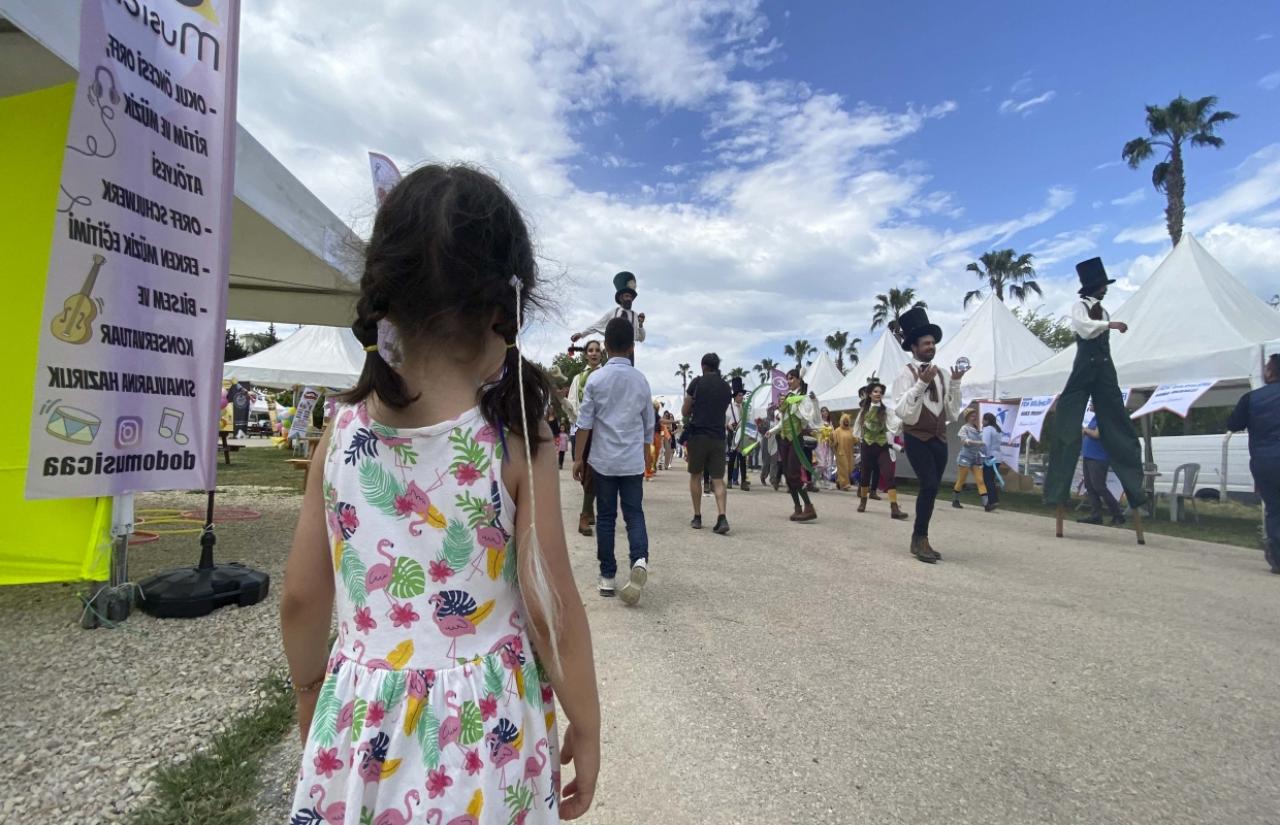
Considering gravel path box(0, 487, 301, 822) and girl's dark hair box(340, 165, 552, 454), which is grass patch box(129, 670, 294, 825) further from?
girl's dark hair box(340, 165, 552, 454)

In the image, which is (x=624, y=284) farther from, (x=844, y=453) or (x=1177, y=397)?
(x=844, y=453)

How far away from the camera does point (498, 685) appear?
110 cm

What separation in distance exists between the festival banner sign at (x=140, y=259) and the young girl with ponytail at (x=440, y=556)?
279 centimetres

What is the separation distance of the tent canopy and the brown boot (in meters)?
5.18

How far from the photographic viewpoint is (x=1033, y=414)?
1166 cm

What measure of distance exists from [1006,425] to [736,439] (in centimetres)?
549

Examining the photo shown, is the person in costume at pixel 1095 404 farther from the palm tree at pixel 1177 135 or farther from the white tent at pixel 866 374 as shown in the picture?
the palm tree at pixel 1177 135

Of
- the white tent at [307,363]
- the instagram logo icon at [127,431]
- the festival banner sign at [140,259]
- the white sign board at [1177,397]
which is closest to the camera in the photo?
the festival banner sign at [140,259]

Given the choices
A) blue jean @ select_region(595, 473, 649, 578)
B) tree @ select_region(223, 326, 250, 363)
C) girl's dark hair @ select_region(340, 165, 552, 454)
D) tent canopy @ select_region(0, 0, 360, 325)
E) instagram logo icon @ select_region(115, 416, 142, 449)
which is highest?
tree @ select_region(223, 326, 250, 363)

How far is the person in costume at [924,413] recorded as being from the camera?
5941 mm

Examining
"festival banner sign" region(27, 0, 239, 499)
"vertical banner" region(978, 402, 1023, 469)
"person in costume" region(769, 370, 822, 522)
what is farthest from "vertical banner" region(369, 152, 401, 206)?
"vertical banner" region(978, 402, 1023, 469)

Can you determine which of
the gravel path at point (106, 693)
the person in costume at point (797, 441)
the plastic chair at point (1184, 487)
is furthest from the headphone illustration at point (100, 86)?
the plastic chair at point (1184, 487)

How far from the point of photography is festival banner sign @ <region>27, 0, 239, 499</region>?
116 inches

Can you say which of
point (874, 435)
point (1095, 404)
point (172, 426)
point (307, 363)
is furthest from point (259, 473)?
point (1095, 404)
